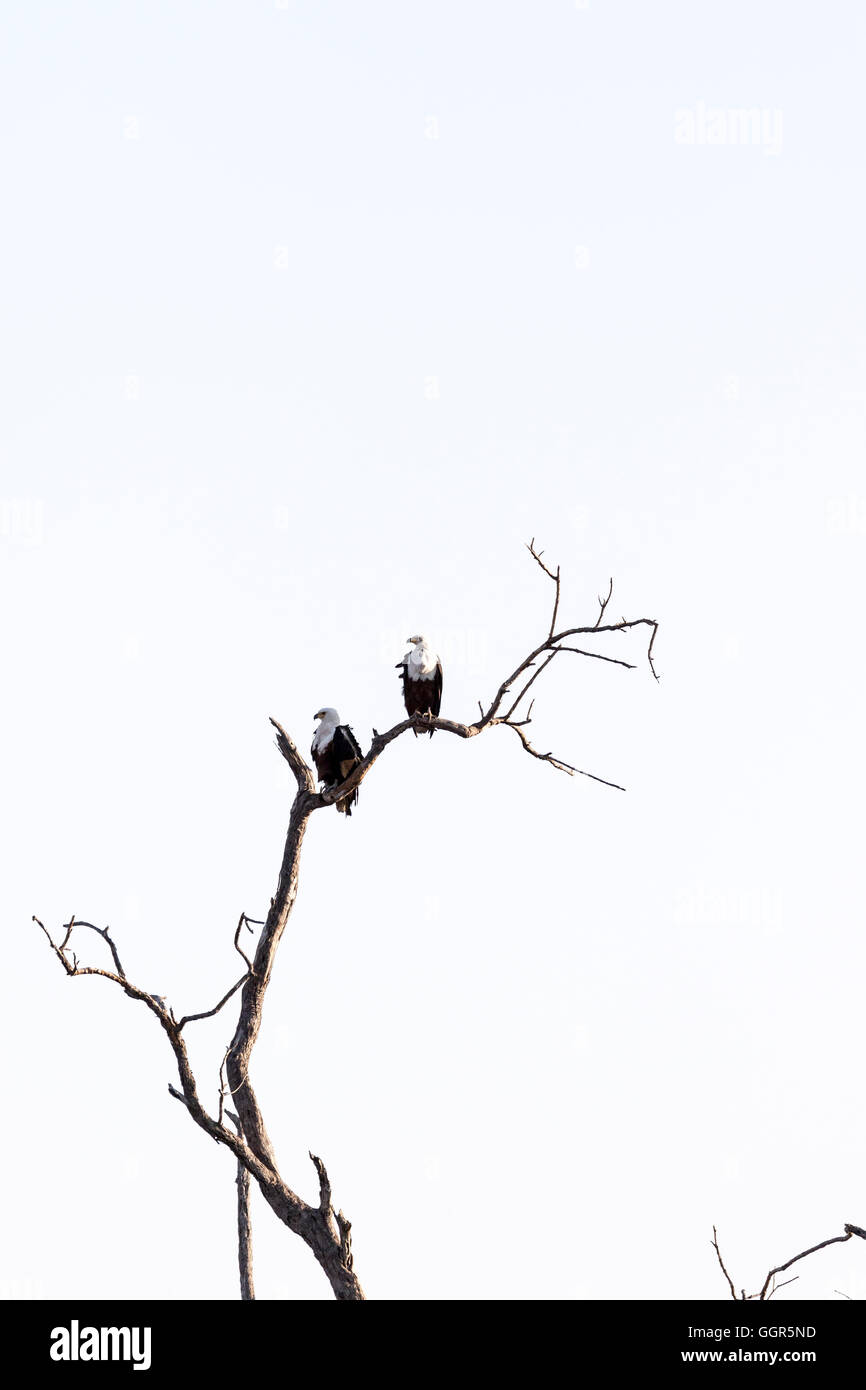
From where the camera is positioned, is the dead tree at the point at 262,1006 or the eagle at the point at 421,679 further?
the eagle at the point at 421,679

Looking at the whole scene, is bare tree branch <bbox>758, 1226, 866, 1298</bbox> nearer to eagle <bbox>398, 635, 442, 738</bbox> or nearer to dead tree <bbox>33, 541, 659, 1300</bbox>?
dead tree <bbox>33, 541, 659, 1300</bbox>

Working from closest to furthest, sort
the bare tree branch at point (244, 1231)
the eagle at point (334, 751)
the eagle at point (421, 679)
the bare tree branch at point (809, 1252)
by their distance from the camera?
1. the bare tree branch at point (809, 1252)
2. the bare tree branch at point (244, 1231)
3. the eagle at point (334, 751)
4. the eagle at point (421, 679)

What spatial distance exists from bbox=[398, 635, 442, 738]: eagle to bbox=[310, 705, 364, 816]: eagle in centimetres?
115

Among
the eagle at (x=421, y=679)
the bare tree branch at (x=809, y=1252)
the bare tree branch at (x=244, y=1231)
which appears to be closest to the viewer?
the bare tree branch at (x=809, y=1252)

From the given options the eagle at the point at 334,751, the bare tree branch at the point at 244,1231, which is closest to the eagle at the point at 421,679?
the eagle at the point at 334,751

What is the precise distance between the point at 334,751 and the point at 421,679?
146 cm

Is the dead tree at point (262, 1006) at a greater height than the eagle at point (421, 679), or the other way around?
the eagle at point (421, 679)

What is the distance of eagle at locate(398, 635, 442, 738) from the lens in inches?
491

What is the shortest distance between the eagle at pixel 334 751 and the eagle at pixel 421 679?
115 cm

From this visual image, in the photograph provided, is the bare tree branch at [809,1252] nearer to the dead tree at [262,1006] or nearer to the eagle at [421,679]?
the dead tree at [262,1006]

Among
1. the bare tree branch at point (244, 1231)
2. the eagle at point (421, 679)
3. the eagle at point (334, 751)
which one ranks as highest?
the eagle at point (421, 679)

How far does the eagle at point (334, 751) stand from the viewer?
11211mm

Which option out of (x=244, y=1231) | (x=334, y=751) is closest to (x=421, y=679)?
(x=334, y=751)

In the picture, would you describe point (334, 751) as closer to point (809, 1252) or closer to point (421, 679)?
point (421, 679)
